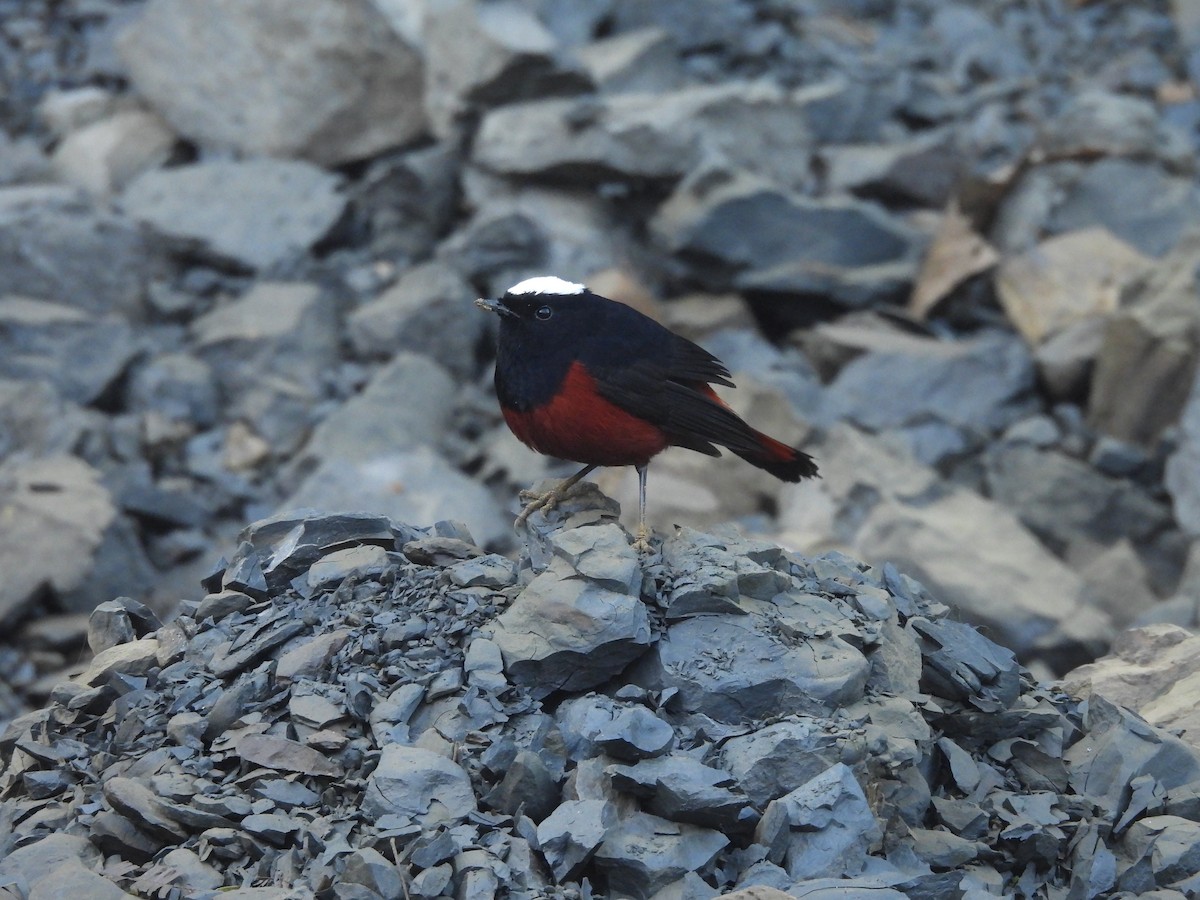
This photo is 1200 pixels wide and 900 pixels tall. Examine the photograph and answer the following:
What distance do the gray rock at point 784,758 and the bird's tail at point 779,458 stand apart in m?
1.60

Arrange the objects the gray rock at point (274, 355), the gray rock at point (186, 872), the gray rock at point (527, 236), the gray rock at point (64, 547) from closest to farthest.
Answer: the gray rock at point (186, 872) < the gray rock at point (64, 547) < the gray rock at point (274, 355) < the gray rock at point (527, 236)

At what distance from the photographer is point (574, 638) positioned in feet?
15.9

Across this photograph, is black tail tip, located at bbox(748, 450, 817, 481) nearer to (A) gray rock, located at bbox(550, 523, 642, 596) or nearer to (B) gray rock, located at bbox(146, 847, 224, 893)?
(A) gray rock, located at bbox(550, 523, 642, 596)

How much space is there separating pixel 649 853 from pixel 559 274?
918 centimetres

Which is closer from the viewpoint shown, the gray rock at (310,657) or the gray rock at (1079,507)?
the gray rock at (310,657)

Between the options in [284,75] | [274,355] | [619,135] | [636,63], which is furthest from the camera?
[636,63]

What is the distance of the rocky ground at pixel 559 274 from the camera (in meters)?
10.5

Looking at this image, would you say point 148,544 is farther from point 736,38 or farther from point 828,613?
point 736,38

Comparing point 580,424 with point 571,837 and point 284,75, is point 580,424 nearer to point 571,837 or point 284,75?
A: point 571,837

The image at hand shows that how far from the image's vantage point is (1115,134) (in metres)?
15.1

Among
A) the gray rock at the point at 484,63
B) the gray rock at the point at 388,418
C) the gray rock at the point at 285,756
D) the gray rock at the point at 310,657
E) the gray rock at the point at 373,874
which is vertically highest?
the gray rock at the point at 373,874

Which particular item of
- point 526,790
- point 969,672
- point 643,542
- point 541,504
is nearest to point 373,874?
point 526,790

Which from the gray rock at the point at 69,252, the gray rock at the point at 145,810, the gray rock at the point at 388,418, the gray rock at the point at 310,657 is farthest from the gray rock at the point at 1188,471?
the gray rock at the point at 69,252

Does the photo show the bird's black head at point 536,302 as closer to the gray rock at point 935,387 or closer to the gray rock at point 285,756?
the gray rock at point 285,756
